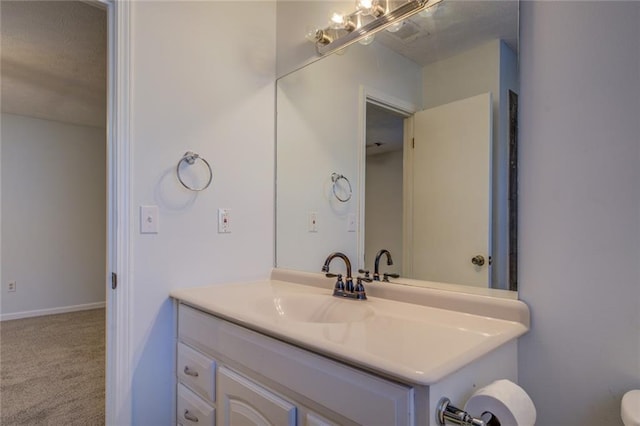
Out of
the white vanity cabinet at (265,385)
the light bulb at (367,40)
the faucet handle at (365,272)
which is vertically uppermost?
the light bulb at (367,40)

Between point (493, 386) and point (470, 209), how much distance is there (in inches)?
24.1

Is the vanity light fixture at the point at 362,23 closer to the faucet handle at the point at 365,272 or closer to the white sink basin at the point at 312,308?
the faucet handle at the point at 365,272

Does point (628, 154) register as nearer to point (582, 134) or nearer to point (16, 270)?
point (582, 134)

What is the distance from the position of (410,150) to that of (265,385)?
3.25ft

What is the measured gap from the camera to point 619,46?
88cm

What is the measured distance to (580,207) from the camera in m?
0.92

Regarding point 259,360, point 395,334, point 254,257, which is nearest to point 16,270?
point 254,257

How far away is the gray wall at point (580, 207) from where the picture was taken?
857mm

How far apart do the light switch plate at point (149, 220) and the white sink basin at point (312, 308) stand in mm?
548

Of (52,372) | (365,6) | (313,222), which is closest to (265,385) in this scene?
(313,222)

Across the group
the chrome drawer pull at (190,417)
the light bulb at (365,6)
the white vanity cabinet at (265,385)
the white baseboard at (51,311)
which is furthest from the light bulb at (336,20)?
the white baseboard at (51,311)

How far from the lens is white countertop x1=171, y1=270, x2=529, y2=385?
0.74 meters

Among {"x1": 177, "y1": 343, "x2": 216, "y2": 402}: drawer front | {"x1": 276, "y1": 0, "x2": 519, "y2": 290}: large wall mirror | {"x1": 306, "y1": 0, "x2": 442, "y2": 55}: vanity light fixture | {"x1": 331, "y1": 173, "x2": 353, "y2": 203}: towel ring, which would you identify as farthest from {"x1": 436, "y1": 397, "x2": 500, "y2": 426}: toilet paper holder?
{"x1": 306, "y1": 0, "x2": 442, "y2": 55}: vanity light fixture

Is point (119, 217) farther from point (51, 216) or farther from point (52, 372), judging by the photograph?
point (51, 216)
